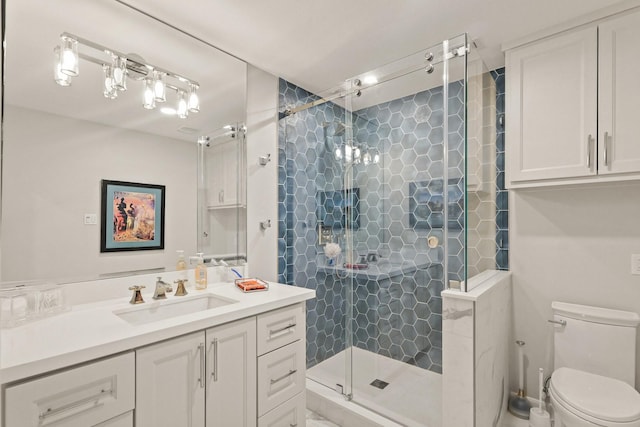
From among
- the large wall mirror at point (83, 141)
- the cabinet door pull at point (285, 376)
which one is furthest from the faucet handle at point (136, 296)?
the cabinet door pull at point (285, 376)

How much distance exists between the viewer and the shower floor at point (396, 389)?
1.94m

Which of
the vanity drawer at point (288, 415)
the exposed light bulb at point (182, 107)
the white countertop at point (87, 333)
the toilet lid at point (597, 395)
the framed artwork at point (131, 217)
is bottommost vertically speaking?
the vanity drawer at point (288, 415)

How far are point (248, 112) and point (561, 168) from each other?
2.05 m

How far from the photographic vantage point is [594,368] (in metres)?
1.88

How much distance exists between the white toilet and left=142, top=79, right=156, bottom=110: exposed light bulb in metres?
2.68

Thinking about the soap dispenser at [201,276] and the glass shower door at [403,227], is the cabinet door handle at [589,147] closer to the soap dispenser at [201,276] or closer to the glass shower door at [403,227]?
the glass shower door at [403,227]

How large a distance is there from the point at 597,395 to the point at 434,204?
1256 mm

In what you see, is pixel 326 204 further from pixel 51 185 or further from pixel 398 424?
pixel 51 185

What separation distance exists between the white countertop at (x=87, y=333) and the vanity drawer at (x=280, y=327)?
58 mm

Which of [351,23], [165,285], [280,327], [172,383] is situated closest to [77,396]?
[172,383]

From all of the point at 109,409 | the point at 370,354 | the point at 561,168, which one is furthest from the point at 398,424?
the point at 561,168

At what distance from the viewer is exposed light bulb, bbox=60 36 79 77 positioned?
1.44m

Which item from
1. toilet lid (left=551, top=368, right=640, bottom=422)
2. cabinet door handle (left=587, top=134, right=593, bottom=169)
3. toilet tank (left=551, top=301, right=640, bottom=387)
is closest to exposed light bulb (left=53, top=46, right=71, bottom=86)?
cabinet door handle (left=587, top=134, right=593, bottom=169)

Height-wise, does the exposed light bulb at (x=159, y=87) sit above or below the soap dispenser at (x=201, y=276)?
above
